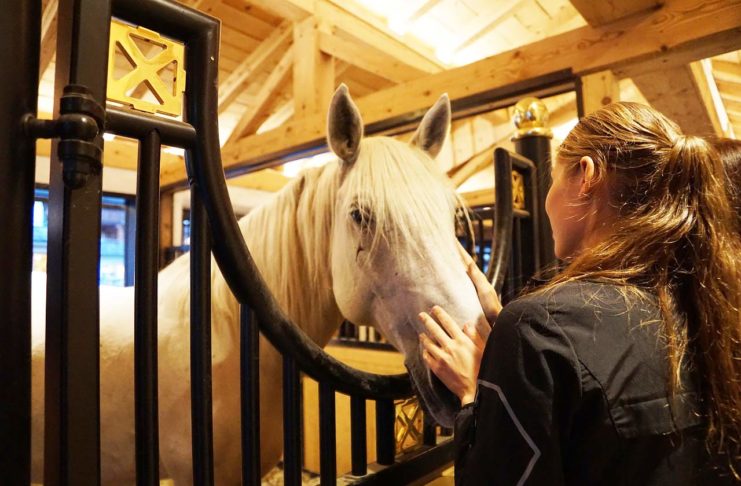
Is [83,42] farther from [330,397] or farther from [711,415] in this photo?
[711,415]

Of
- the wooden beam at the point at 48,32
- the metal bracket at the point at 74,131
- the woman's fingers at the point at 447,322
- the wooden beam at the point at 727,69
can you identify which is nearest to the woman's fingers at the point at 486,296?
the woman's fingers at the point at 447,322

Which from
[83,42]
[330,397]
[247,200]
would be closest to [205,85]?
[83,42]

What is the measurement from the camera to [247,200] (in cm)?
475

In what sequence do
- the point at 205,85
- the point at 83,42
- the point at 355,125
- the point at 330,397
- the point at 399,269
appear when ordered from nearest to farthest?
1. the point at 83,42
2. the point at 205,85
3. the point at 330,397
4. the point at 399,269
5. the point at 355,125

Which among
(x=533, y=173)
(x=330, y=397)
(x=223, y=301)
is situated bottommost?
(x=330, y=397)

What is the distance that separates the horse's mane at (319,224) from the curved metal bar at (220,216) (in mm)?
322

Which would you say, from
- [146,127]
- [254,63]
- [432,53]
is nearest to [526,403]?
[146,127]

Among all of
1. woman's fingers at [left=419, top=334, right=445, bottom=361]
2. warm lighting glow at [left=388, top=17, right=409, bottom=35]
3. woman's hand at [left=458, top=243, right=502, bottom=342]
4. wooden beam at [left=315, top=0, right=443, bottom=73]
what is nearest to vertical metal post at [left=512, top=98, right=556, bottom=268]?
woman's hand at [left=458, top=243, right=502, bottom=342]

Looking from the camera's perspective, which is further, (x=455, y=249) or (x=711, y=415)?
(x=455, y=249)

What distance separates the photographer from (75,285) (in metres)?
0.41

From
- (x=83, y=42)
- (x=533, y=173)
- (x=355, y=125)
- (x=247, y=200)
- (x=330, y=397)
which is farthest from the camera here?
(x=247, y=200)

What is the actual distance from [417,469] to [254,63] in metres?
3.45

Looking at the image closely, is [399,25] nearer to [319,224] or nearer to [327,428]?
[319,224]

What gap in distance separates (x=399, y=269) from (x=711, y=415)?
55 cm
